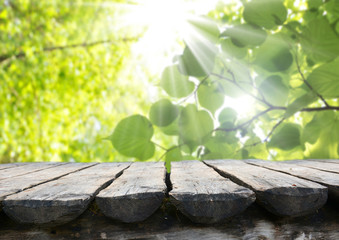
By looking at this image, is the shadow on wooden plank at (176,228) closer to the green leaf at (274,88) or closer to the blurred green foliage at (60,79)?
the green leaf at (274,88)

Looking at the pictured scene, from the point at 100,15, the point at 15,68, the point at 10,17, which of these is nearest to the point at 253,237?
the point at 15,68

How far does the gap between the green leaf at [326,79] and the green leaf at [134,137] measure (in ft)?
2.34

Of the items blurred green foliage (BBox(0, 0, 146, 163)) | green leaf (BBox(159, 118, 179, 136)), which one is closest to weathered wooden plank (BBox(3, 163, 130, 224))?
green leaf (BBox(159, 118, 179, 136))

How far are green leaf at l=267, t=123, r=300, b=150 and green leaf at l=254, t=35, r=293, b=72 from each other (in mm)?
326

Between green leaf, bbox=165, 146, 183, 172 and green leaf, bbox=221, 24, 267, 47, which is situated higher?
green leaf, bbox=221, 24, 267, 47

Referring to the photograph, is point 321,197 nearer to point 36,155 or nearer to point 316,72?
point 316,72

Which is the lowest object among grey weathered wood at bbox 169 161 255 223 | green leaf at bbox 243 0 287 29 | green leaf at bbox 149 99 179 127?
grey weathered wood at bbox 169 161 255 223

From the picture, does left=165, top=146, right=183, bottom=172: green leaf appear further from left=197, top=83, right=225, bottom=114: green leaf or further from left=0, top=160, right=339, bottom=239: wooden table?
left=0, top=160, right=339, bottom=239: wooden table

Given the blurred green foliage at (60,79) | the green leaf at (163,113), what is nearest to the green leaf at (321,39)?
the green leaf at (163,113)

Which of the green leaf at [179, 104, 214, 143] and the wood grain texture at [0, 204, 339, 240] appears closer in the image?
the wood grain texture at [0, 204, 339, 240]

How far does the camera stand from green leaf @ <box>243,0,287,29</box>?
1078 millimetres

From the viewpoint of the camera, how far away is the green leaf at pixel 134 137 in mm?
1129

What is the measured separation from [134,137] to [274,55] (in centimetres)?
73

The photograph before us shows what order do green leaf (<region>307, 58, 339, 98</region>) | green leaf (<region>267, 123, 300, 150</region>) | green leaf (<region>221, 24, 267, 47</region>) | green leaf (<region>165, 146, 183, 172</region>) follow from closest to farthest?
green leaf (<region>307, 58, 339, 98</region>)
green leaf (<region>221, 24, 267, 47</region>)
green leaf (<region>165, 146, 183, 172</region>)
green leaf (<region>267, 123, 300, 150</region>)
